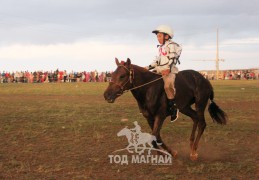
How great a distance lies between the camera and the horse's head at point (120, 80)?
24.5 feet

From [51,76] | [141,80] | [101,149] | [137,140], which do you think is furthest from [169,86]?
[51,76]

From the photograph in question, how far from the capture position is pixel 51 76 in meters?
61.0

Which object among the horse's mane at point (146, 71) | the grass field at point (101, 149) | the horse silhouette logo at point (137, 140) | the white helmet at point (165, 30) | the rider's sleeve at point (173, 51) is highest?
the white helmet at point (165, 30)

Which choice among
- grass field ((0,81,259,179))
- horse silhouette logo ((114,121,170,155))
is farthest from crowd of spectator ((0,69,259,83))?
horse silhouette logo ((114,121,170,155))

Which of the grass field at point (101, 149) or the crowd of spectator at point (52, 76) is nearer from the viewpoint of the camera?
the grass field at point (101, 149)

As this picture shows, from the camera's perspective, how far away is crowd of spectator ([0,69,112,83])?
59.1 m

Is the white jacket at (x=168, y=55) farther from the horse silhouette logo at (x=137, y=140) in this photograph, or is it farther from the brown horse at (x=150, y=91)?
the horse silhouette logo at (x=137, y=140)

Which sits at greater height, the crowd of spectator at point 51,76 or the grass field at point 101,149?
the crowd of spectator at point 51,76

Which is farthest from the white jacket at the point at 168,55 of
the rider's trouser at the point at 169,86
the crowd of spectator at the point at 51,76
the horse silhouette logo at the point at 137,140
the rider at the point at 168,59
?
the crowd of spectator at the point at 51,76

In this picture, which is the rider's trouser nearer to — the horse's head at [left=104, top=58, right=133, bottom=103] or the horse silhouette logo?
the horse's head at [left=104, top=58, right=133, bottom=103]

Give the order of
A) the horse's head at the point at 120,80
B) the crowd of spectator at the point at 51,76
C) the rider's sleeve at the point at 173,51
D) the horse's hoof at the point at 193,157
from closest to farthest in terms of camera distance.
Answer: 1. the horse's head at the point at 120,80
2. the rider's sleeve at the point at 173,51
3. the horse's hoof at the point at 193,157
4. the crowd of spectator at the point at 51,76

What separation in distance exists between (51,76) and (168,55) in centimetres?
5492

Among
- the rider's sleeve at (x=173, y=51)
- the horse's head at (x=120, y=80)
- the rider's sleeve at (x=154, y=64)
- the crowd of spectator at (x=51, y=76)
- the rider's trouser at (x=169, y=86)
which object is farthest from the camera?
the crowd of spectator at (x=51, y=76)

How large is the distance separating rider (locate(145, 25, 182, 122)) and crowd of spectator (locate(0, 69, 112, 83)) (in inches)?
2049
